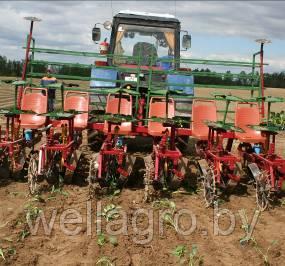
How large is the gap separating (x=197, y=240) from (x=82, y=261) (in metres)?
1.35

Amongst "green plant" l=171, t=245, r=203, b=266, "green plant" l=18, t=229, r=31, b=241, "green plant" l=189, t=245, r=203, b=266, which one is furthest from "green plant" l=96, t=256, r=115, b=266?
"green plant" l=18, t=229, r=31, b=241

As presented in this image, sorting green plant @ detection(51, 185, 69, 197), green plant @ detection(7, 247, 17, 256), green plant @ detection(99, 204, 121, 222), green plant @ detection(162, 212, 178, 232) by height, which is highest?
green plant @ detection(51, 185, 69, 197)

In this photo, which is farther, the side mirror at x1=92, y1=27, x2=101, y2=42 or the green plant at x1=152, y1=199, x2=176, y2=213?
the side mirror at x1=92, y1=27, x2=101, y2=42

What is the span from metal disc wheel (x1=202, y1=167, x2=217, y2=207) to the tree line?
3187mm

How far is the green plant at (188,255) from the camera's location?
14.6ft

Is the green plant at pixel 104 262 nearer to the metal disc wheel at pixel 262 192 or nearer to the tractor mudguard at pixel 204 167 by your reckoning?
the tractor mudguard at pixel 204 167

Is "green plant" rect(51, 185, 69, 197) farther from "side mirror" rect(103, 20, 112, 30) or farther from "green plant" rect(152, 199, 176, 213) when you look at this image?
"side mirror" rect(103, 20, 112, 30)

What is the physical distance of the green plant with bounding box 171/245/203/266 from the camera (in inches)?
175

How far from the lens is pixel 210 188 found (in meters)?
6.23

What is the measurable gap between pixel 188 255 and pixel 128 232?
797 millimetres

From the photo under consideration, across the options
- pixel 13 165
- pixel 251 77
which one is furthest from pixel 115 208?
pixel 251 77

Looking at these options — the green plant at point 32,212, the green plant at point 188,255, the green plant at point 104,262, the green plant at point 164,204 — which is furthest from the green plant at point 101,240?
the green plant at point 164,204

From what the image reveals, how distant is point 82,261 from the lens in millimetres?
4387

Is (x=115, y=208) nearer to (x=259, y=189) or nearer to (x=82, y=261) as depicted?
(x=82, y=261)
